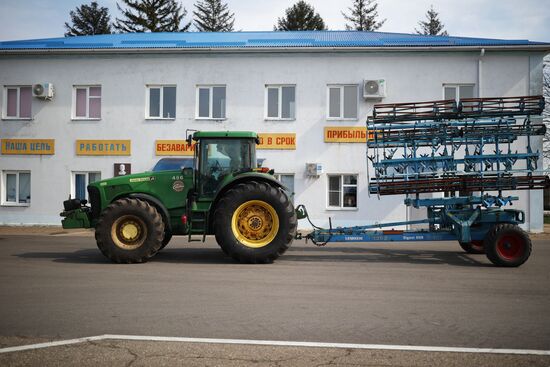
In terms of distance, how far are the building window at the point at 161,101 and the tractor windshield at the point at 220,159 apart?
399 inches

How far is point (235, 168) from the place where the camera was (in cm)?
1009

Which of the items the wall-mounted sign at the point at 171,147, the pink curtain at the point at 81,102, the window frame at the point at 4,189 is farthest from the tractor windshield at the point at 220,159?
the window frame at the point at 4,189

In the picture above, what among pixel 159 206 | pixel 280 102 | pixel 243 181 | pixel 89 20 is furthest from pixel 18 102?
pixel 89 20

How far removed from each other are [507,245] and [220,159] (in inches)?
232

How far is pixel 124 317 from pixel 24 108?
1780 centimetres

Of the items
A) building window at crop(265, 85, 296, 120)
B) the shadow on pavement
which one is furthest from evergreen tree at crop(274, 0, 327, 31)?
the shadow on pavement

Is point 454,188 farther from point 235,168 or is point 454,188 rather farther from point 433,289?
point 235,168

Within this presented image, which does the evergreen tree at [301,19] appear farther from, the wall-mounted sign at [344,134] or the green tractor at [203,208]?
the green tractor at [203,208]

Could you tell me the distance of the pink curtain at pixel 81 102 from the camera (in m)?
20.1

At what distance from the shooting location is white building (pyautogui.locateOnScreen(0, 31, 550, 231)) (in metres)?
18.8

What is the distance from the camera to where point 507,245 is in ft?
31.1

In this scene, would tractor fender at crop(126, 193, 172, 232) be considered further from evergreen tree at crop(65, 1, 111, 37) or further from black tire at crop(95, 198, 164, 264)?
evergreen tree at crop(65, 1, 111, 37)

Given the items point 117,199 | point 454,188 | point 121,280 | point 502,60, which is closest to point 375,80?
point 502,60

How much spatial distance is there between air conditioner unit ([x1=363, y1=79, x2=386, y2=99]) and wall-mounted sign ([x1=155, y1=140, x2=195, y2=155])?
7189 millimetres
